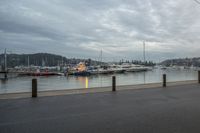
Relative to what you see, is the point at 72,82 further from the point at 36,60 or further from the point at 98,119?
the point at 36,60

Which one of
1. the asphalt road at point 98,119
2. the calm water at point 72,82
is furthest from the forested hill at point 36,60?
the asphalt road at point 98,119

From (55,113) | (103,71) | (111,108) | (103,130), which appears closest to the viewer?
(103,130)

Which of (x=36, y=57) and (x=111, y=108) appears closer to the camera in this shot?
(x=111, y=108)

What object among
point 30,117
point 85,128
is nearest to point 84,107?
point 30,117

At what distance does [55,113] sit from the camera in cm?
746

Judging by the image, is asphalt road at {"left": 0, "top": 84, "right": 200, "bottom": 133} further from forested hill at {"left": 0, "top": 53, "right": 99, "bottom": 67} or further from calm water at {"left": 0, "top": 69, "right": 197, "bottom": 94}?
forested hill at {"left": 0, "top": 53, "right": 99, "bottom": 67}

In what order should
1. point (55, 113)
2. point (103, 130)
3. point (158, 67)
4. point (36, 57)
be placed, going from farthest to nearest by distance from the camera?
point (158, 67) < point (36, 57) < point (55, 113) < point (103, 130)

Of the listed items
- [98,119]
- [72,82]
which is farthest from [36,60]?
[98,119]

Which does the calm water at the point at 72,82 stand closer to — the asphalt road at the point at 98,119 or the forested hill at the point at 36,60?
the asphalt road at the point at 98,119

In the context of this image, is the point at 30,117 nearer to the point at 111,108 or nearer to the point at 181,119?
the point at 111,108

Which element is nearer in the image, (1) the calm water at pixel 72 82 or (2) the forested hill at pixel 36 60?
(1) the calm water at pixel 72 82

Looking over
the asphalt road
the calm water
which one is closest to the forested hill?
the calm water

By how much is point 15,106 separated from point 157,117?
5.58 metres

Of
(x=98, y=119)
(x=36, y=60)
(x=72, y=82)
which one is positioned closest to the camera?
(x=98, y=119)
